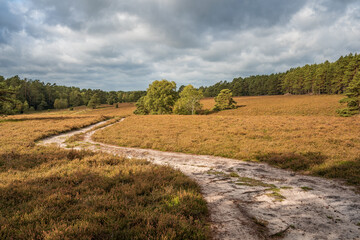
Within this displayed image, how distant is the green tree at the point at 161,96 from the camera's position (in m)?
50.6

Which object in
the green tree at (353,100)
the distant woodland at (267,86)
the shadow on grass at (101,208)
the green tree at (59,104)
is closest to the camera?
the shadow on grass at (101,208)

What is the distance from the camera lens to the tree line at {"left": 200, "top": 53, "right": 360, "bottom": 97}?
69812mm

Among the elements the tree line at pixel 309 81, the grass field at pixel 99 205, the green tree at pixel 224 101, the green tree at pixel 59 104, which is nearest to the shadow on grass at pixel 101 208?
the grass field at pixel 99 205

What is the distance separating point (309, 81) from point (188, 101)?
78.3 meters

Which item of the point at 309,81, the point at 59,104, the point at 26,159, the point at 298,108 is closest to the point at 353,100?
the point at 298,108

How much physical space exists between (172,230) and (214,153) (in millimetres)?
9282

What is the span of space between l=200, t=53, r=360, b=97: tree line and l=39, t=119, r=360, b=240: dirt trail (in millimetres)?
71403

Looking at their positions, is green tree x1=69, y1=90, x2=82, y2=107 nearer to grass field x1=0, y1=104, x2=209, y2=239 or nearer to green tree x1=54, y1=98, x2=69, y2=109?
green tree x1=54, y1=98, x2=69, y2=109

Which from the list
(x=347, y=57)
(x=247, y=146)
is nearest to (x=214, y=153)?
(x=247, y=146)

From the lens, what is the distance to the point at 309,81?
290 ft

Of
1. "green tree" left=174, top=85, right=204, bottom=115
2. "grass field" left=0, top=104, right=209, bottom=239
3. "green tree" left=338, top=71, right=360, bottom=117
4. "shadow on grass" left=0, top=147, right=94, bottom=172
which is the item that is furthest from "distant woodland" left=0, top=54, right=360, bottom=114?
"green tree" left=338, top=71, right=360, bottom=117

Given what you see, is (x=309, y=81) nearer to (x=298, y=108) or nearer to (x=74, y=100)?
(x=298, y=108)

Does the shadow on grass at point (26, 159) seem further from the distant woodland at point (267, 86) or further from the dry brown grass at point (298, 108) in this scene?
the dry brown grass at point (298, 108)

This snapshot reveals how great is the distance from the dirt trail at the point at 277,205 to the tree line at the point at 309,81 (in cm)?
7140
